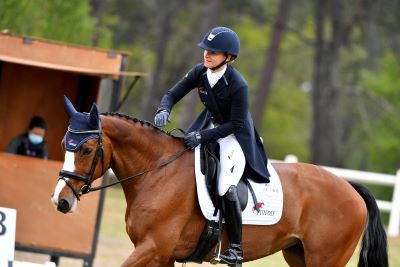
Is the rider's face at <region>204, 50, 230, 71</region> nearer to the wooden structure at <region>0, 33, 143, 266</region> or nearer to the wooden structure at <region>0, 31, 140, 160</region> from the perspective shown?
the wooden structure at <region>0, 33, 143, 266</region>

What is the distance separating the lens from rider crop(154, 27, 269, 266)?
7969 mm

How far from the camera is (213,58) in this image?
7973 mm

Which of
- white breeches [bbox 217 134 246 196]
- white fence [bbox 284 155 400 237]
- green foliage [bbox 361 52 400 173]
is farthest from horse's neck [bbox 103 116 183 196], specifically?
green foliage [bbox 361 52 400 173]

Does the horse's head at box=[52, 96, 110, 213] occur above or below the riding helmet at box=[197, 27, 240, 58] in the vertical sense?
below

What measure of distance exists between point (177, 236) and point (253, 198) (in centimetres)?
93

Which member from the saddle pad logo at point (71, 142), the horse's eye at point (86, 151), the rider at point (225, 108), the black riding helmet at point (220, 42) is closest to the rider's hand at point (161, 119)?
the rider at point (225, 108)

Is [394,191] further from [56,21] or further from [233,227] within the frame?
[233,227]

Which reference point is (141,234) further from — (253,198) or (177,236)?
(253,198)

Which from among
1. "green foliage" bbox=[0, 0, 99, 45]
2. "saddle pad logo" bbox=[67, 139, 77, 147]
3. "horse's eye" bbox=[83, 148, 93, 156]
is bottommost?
"horse's eye" bbox=[83, 148, 93, 156]

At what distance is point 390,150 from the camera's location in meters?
32.2

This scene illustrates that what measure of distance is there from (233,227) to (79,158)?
156 centimetres

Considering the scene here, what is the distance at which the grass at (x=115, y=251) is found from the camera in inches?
552

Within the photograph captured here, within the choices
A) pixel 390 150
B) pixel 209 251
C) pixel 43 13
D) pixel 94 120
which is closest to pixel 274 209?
pixel 209 251

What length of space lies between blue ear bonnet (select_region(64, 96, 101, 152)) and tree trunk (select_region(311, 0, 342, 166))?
2711 cm
